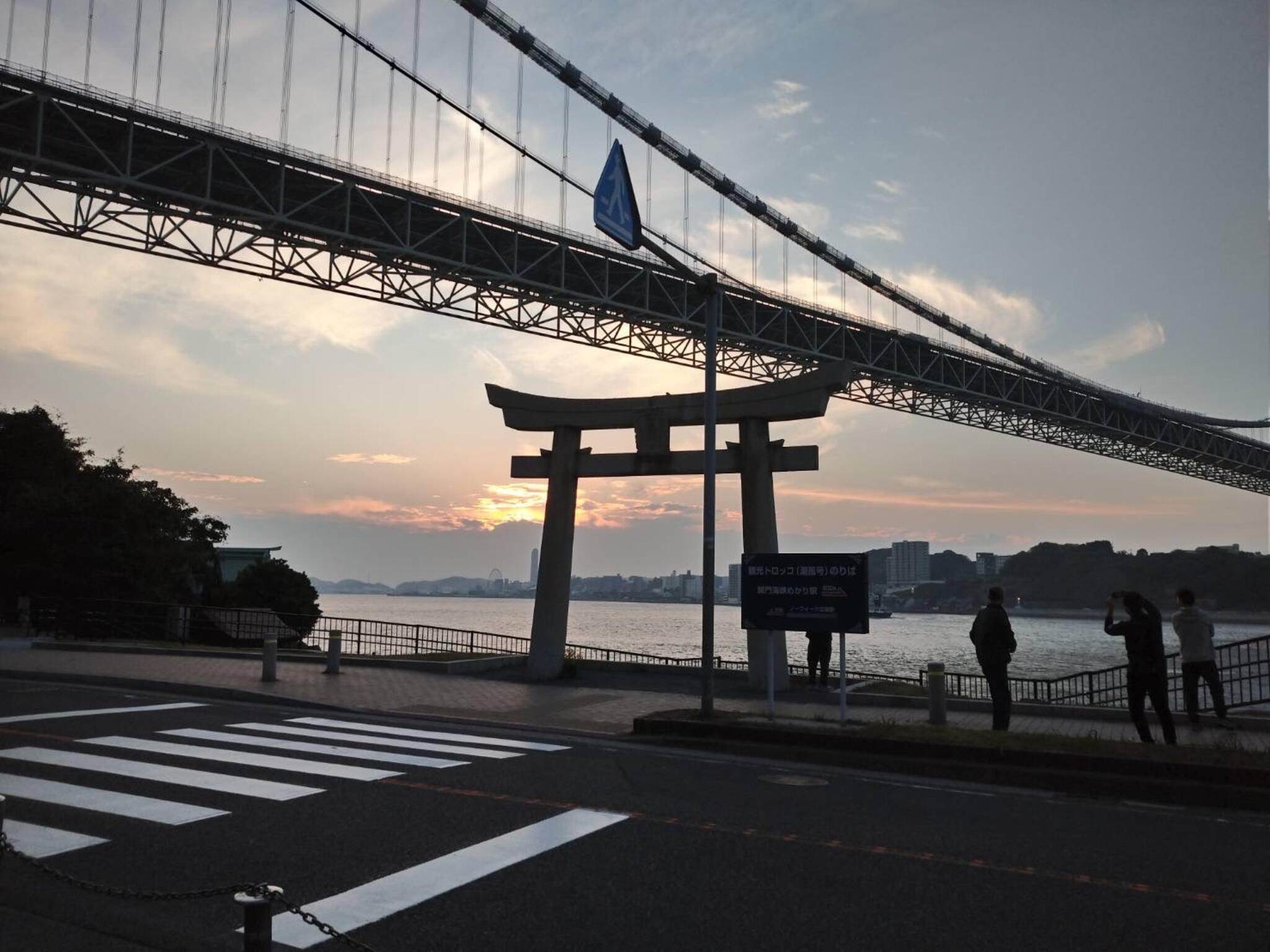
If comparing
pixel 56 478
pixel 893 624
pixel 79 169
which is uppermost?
pixel 79 169

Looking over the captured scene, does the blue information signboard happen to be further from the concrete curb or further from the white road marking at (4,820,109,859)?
the white road marking at (4,820,109,859)

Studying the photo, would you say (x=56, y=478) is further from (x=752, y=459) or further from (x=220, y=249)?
(x=752, y=459)

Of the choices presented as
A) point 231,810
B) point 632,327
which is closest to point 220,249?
point 632,327

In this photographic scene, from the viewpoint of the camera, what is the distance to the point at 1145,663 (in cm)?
1115

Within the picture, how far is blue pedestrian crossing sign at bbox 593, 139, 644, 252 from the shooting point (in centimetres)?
1355

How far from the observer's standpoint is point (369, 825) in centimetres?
750

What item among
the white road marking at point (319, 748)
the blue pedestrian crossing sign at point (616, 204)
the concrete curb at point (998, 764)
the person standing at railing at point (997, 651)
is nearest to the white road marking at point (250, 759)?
the white road marking at point (319, 748)

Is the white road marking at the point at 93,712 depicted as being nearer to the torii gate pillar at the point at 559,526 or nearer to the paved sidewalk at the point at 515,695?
the paved sidewalk at the point at 515,695

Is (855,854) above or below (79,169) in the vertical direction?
below

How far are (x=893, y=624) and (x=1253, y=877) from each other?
19216 cm

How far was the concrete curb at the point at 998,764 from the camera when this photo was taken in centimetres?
918

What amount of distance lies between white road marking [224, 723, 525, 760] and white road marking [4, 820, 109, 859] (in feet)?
14.5

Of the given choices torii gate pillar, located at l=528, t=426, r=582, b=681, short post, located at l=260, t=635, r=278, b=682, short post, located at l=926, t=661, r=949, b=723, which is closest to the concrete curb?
short post, located at l=926, t=661, r=949, b=723

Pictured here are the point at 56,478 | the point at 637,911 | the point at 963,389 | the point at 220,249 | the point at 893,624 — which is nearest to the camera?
the point at 637,911
